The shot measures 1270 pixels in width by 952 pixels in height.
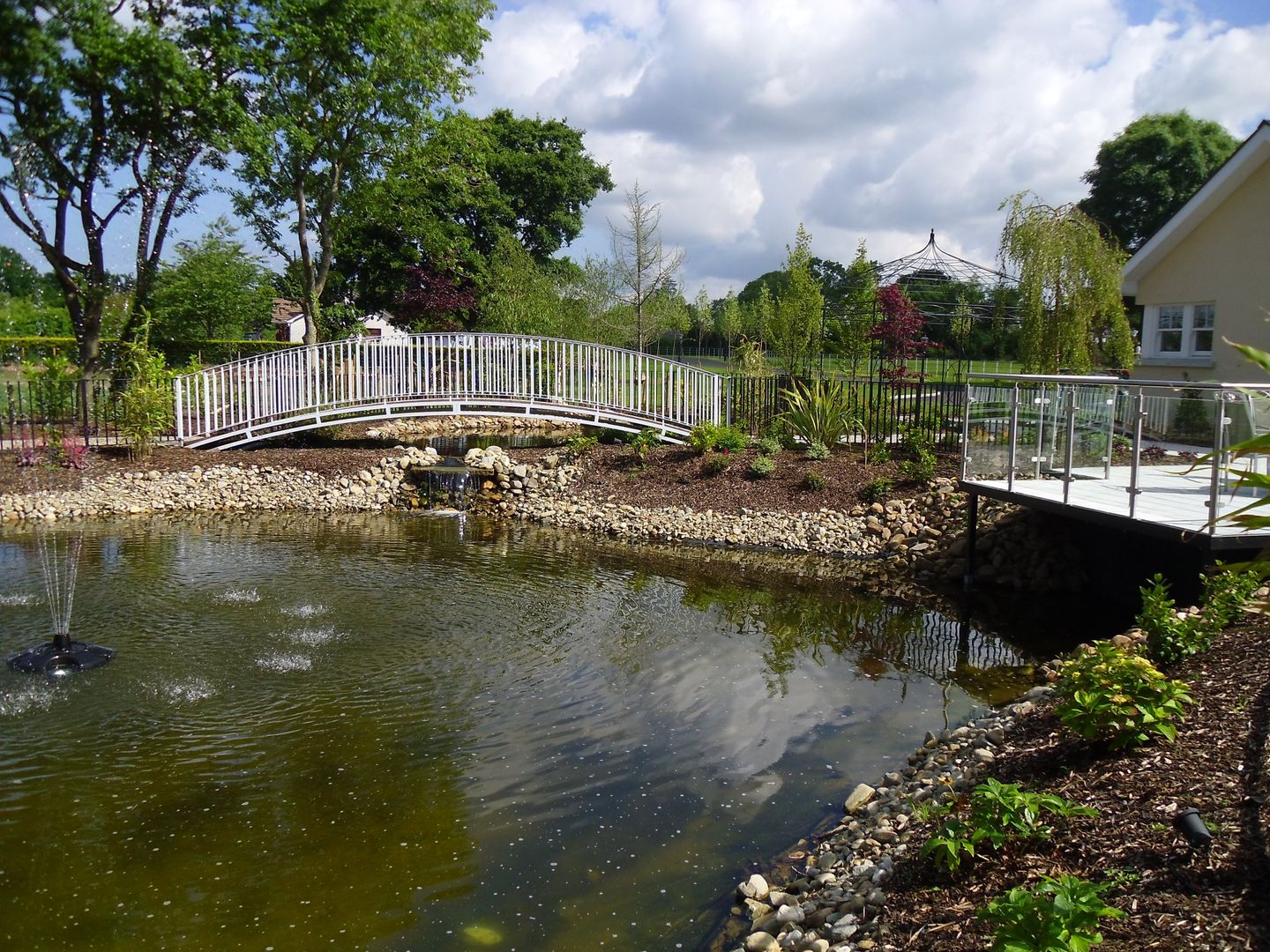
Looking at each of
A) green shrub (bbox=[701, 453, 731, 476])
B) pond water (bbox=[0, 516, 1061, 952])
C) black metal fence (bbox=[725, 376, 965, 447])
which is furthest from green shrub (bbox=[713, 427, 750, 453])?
pond water (bbox=[0, 516, 1061, 952])

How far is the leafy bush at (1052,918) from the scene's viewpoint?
2971 mm

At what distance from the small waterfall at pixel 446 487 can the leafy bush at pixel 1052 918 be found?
14277mm

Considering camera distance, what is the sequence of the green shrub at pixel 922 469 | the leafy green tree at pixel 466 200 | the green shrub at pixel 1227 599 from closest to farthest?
the green shrub at pixel 1227 599 → the green shrub at pixel 922 469 → the leafy green tree at pixel 466 200

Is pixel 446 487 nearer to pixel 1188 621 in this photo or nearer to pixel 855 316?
pixel 855 316

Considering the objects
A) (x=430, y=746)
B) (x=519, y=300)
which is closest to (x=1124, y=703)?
(x=430, y=746)

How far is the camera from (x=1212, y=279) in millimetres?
16047

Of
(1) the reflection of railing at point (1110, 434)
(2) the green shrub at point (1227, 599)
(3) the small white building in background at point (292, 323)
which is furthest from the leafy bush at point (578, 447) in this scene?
A: (3) the small white building in background at point (292, 323)

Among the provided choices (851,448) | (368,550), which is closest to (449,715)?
(368,550)

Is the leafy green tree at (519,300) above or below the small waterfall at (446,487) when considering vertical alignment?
above

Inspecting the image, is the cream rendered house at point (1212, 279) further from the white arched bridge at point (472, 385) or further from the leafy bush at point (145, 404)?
the leafy bush at point (145, 404)

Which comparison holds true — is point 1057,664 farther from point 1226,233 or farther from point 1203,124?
point 1203,124

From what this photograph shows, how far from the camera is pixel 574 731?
6.80m

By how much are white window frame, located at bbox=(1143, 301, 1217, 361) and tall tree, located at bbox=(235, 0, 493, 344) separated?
53.8 feet

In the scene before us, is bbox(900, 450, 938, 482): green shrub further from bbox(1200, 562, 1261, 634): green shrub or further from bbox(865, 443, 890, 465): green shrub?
bbox(1200, 562, 1261, 634): green shrub
